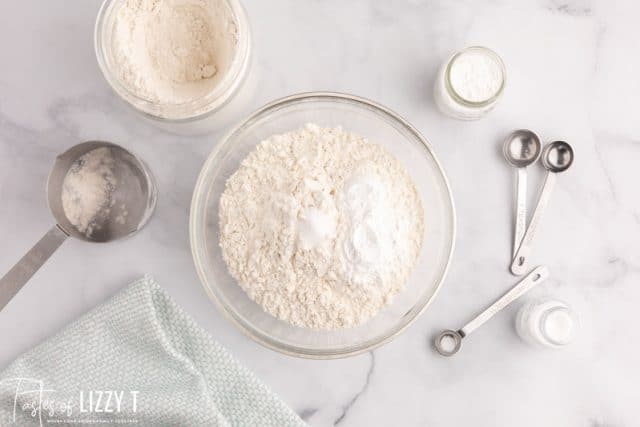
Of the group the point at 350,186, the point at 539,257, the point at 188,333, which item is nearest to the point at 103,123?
the point at 188,333

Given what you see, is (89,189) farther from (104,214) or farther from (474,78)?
(474,78)

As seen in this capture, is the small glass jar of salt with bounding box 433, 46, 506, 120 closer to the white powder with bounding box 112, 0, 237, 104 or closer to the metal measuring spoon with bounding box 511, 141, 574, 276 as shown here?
the metal measuring spoon with bounding box 511, 141, 574, 276

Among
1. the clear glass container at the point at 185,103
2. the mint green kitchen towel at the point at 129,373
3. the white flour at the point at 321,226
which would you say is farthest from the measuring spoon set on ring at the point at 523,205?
the clear glass container at the point at 185,103

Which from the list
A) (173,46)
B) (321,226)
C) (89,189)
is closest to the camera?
(321,226)

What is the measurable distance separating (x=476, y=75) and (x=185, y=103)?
25.3 inches

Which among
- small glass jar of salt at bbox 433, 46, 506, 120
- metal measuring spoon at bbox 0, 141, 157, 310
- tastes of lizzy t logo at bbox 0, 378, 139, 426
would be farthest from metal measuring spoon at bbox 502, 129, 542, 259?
tastes of lizzy t logo at bbox 0, 378, 139, 426

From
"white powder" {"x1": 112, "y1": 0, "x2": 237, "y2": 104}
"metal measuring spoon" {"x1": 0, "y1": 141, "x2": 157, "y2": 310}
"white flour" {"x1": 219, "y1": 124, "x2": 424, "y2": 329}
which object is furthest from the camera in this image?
"metal measuring spoon" {"x1": 0, "y1": 141, "x2": 157, "y2": 310}

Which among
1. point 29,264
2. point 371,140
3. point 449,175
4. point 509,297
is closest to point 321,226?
point 371,140

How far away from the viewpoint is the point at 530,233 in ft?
4.22

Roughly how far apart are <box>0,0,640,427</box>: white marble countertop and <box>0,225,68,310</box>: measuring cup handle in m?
0.08

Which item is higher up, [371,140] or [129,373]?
[371,140]

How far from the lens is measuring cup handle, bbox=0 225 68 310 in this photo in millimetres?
1195

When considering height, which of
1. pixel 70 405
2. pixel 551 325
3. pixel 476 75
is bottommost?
pixel 70 405

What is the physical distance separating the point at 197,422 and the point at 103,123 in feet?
2.41
